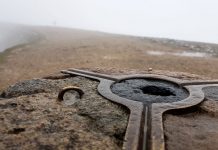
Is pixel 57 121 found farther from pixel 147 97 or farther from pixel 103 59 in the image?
pixel 103 59

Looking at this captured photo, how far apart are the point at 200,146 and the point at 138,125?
481 millimetres

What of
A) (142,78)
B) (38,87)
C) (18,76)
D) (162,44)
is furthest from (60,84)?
(162,44)

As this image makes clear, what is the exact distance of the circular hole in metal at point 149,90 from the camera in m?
3.15

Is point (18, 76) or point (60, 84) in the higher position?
point (60, 84)

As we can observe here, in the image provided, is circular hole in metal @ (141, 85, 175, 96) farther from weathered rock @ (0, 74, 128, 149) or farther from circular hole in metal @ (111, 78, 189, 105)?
weathered rock @ (0, 74, 128, 149)

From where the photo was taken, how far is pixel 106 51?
1362 centimetres

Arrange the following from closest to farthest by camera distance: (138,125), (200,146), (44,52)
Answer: (200,146), (138,125), (44,52)

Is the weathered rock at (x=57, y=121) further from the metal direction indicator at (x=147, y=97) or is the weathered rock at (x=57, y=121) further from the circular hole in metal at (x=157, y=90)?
the circular hole in metal at (x=157, y=90)

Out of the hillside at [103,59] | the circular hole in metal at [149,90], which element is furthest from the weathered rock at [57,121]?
the hillside at [103,59]

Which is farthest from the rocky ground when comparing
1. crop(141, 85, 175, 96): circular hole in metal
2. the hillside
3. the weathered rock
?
the hillside

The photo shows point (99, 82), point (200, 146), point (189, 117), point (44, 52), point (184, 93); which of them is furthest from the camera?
point (44, 52)

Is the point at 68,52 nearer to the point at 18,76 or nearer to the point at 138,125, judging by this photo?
the point at 18,76

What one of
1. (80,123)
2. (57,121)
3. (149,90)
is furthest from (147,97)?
(57,121)

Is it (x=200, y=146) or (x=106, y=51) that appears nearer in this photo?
(x=200, y=146)
